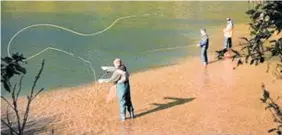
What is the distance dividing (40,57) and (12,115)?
7.86 meters

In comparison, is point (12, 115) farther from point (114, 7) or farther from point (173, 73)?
point (114, 7)

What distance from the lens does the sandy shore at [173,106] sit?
455 inches

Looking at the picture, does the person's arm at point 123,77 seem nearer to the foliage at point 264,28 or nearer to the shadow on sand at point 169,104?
the shadow on sand at point 169,104

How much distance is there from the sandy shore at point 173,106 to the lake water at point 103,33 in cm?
181

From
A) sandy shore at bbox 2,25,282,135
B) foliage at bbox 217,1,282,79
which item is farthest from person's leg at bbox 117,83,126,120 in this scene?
foliage at bbox 217,1,282,79

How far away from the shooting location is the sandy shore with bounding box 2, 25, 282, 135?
455 inches

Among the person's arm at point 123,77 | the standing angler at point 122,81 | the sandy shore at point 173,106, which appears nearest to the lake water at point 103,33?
the sandy shore at point 173,106

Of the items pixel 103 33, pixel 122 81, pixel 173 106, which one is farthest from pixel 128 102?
pixel 103 33

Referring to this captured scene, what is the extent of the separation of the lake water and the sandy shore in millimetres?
1813

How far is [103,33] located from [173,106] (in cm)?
1367

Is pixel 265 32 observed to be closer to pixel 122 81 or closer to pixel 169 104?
pixel 122 81

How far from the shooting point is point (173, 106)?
13.4 meters

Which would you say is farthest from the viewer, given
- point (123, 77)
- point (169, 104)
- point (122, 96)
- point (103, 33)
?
point (103, 33)

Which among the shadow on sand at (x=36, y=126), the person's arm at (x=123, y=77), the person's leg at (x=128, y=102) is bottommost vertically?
the shadow on sand at (x=36, y=126)
